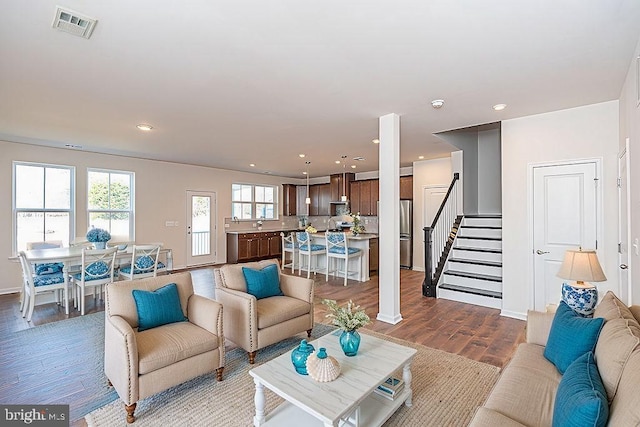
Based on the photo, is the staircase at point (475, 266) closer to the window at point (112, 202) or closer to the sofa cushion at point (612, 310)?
the sofa cushion at point (612, 310)

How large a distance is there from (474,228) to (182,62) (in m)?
5.10

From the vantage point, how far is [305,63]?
2582 mm

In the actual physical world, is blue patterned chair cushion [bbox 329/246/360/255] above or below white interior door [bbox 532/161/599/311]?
below

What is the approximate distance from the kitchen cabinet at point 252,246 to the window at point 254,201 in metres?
0.77

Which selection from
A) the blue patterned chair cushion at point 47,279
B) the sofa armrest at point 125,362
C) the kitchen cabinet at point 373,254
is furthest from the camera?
the kitchen cabinet at point 373,254

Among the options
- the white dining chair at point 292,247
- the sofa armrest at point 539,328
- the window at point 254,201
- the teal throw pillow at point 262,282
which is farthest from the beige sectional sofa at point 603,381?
the window at point 254,201

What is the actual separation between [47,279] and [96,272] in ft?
1.78

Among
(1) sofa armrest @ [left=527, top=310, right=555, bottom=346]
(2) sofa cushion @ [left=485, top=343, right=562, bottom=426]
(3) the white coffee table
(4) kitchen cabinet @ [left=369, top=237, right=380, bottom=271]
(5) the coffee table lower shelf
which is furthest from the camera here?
(4) kitchen cabinet @ [left=369, top=237, right=380, bottom=271]

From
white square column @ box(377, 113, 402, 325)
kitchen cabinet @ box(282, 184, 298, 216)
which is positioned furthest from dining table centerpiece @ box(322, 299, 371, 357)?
kitchen cabinet @ box(282, 184, 298, 216)

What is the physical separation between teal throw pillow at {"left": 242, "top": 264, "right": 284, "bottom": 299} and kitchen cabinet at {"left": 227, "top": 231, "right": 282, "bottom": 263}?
534 centimetres

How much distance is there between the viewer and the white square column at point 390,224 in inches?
153

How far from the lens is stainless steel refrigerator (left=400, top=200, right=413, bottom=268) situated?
7.52 meters

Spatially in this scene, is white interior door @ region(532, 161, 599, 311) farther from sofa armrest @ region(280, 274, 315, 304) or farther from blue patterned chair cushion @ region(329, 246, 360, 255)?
blue patterned chair cushion @ region(329, 246, 360, 255)

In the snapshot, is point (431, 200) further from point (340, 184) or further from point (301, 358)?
point (301, 358)
